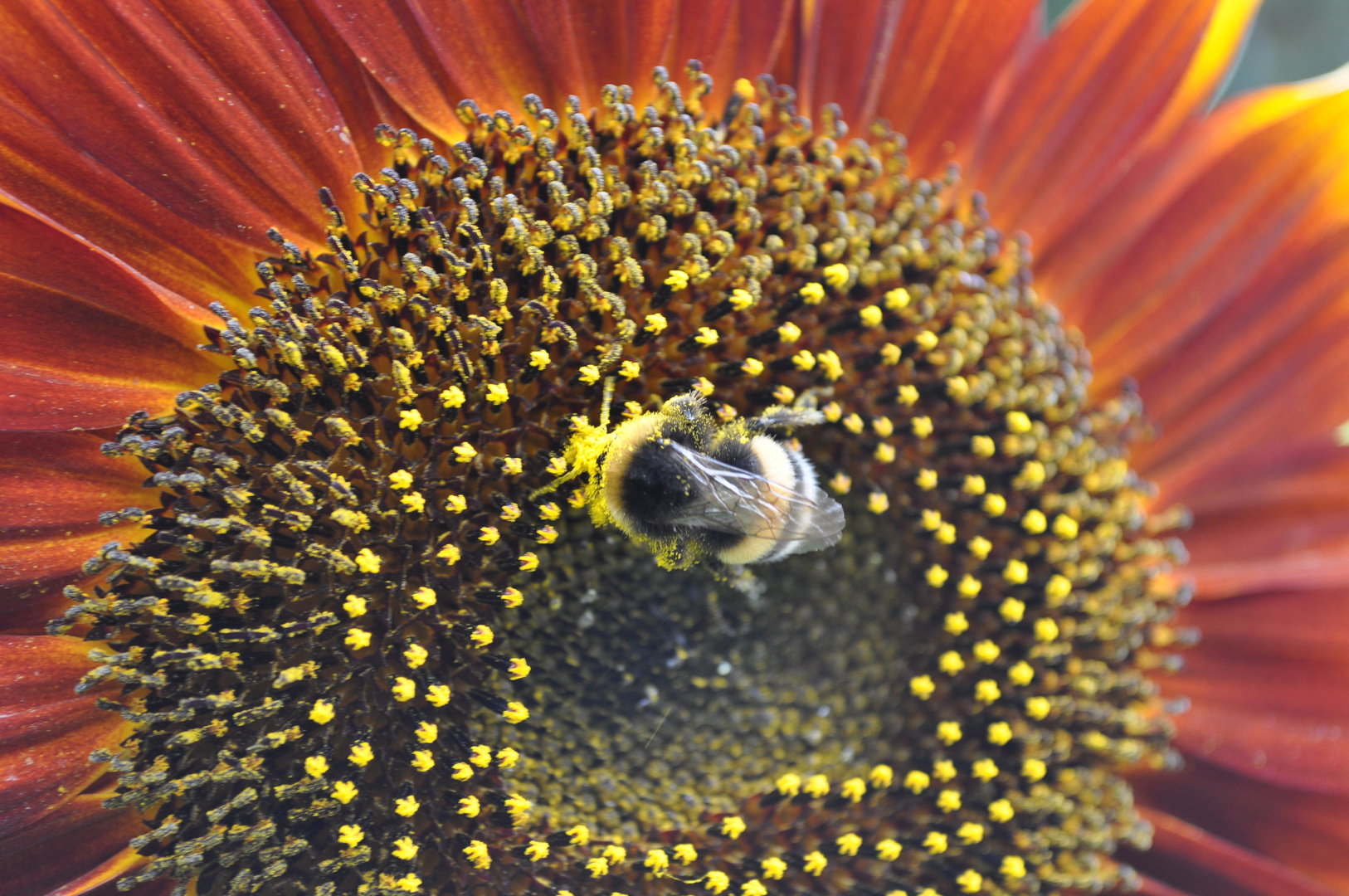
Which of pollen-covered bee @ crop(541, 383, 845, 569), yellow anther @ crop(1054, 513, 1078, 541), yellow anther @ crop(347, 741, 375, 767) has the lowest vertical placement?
yellow anther @ crop(347, 741, 375, 767)

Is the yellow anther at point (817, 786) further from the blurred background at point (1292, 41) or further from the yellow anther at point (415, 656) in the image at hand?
the blurred background at point (1292, 41)

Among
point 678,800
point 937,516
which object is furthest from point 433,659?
point 937,516

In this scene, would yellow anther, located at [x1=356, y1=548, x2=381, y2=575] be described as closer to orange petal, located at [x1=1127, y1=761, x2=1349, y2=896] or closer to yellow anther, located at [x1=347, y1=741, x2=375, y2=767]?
yellow anther, located at [x1=347, y1=741, x2=375, y2=767]

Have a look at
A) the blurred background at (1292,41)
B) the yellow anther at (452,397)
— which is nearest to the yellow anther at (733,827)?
the yellow anther at (452,397)

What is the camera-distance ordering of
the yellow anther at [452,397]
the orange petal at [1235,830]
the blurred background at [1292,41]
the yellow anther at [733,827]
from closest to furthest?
the yellow anther at [452,397], the yellow anther at [733,827], the orange petal at [1235,830], the blurred background at [1292,41]

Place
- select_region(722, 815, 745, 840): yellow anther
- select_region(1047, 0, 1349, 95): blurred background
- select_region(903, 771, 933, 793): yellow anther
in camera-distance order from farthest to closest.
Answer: select_region(1047, 0, 1349, 95): blurred background, select_region(903, 771, 933, 793): yellow anther, select_region(722, 815, 745, 840): yellow anther

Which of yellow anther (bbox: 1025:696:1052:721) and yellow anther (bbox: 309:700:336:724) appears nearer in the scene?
yellow anther (bbox: 309:700:336:724)

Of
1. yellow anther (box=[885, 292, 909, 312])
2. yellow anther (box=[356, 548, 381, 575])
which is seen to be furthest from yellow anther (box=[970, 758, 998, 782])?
yellow anther (box=[356, 548, 381, 575])

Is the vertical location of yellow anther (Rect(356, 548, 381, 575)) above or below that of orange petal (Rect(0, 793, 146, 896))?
above

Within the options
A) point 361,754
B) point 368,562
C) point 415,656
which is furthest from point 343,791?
point 368,562
